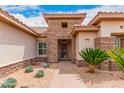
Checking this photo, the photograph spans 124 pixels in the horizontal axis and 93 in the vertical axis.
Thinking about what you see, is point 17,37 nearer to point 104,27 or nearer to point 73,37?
point 104,27

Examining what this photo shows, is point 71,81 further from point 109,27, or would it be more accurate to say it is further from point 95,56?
point 109,27

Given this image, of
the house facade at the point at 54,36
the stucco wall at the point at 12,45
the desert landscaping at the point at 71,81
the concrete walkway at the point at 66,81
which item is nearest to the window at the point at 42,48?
the house facade at the point at 54,36

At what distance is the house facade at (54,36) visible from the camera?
1133 cm

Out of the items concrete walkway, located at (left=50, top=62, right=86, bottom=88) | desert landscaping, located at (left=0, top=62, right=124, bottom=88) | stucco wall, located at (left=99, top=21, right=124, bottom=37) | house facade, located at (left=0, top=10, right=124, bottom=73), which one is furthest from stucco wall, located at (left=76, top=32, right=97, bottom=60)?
desert landscaping, located at (left=0, top=62, right=124, bottom=88)

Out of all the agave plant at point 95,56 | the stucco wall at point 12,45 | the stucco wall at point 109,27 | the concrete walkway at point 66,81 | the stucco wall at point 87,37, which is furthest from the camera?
the stucco wall at point 87,37

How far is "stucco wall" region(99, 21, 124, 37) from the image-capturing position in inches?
539

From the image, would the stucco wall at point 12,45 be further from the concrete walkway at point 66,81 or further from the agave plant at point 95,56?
the agave plant at point 95,56

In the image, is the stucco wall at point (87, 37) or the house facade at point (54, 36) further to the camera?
the stucco wall at point (87, 37)

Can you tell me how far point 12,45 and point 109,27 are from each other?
6.76 meters

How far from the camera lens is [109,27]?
13750mm

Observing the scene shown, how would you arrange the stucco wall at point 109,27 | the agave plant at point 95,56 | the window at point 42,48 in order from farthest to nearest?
the window at point 42,48 < the stucco wall at point 109,27 < the agave plant at point 95,56

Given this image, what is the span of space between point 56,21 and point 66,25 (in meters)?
1.15

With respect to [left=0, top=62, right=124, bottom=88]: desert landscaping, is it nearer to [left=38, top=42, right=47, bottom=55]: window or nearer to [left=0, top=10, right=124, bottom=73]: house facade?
[left=0, top=10, right=124, bottom=73]: house facade

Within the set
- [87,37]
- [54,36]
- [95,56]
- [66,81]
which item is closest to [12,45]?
[66,81]
